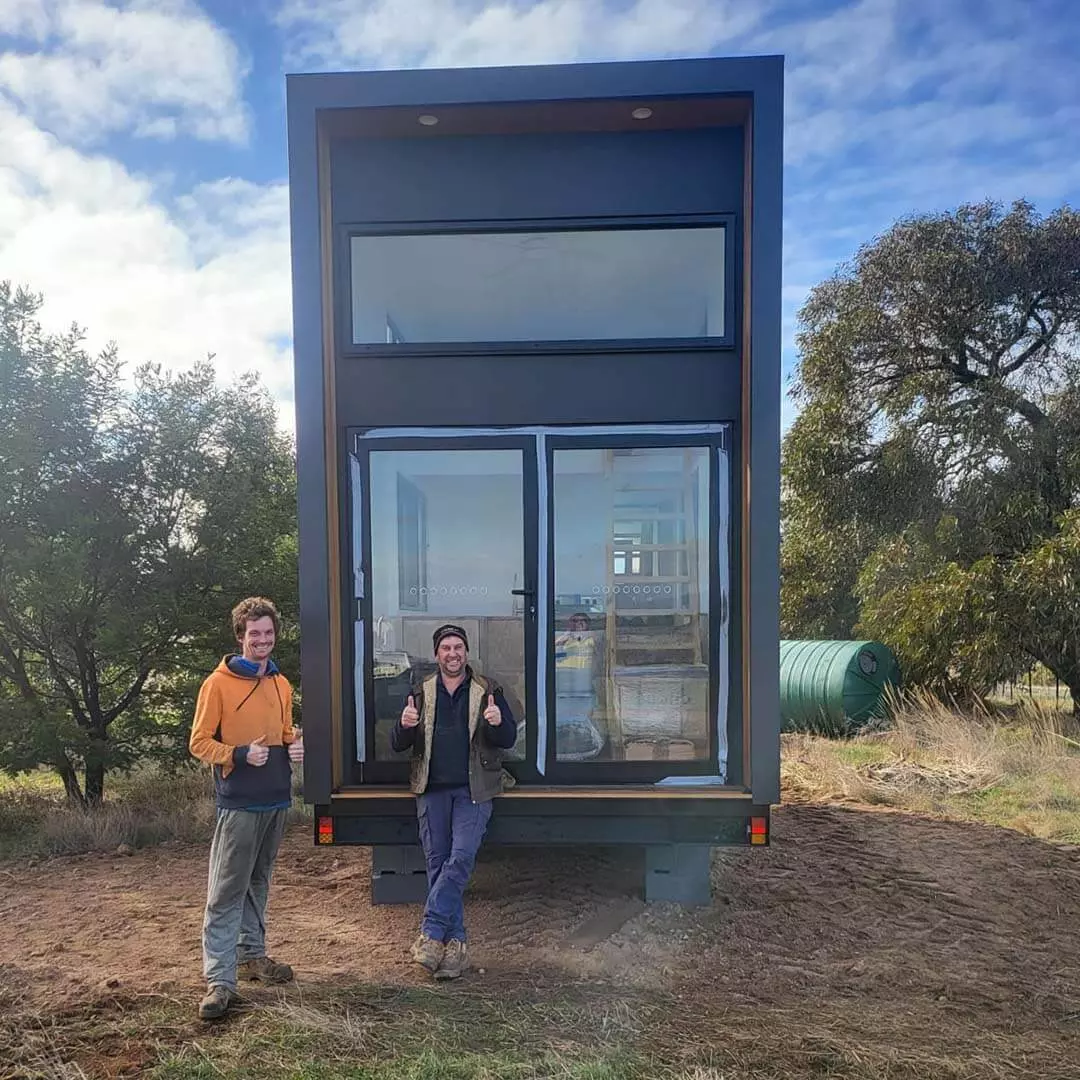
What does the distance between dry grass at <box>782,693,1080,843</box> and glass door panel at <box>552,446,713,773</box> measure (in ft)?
11.4

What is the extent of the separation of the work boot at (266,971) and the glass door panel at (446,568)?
941 millimetres

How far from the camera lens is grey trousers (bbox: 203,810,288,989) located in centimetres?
319

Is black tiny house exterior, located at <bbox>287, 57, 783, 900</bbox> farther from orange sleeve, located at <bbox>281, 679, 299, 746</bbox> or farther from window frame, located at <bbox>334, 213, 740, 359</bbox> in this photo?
orange sleeve, located at <bbox>281, 679, 299, 746</bbox>

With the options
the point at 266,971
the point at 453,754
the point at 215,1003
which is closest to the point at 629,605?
the point at 453,754

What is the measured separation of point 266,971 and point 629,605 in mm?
2141

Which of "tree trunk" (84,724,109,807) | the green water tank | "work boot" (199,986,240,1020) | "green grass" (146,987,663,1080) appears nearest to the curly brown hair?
"work boot" (199,986,240,1020)

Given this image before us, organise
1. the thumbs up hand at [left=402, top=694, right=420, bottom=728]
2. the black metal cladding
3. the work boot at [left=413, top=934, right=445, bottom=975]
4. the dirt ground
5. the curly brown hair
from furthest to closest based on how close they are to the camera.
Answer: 1. the black metal cladding
2. the thumbs up hand at [left=402, top=694, right=420, bottom=728]
3. the work boot at [left=413, top=934, right=445, bottom=975]
4. the curly brown hair
5. the dirt ground

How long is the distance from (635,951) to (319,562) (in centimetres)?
219

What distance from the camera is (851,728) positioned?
10.3 meters

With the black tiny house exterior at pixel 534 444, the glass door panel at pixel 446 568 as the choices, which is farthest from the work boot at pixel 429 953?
the glass door panel at pixel 446 568

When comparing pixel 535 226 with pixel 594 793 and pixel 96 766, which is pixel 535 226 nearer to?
pixel 594 793

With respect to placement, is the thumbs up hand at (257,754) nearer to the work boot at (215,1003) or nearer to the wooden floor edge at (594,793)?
the wooden floor edge at (594,793)

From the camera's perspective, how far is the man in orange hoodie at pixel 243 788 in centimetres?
321

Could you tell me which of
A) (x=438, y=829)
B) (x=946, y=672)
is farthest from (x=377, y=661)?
(x=946, y=672)
